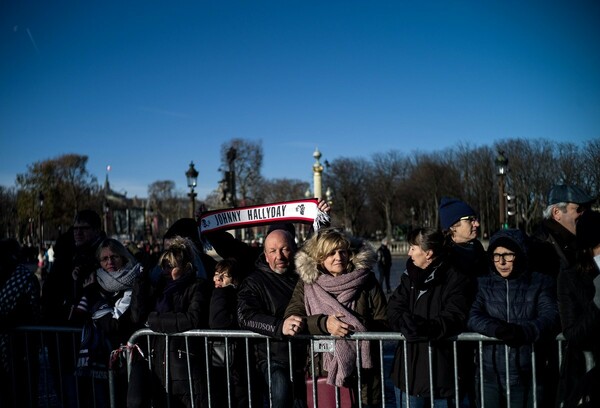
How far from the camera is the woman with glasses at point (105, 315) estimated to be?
14.8 feet

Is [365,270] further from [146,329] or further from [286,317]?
[146,329]

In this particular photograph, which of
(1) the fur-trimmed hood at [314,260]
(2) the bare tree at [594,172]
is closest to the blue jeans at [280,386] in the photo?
(1) the fur-trimmed hood at [314,260]

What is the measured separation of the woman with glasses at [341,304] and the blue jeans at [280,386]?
0.26 m

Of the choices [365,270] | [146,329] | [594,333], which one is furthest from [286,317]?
[594,333]

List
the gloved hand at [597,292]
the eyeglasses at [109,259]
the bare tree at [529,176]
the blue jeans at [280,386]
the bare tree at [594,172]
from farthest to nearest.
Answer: the bare tree at [529,176] < the bare tree at [594,172] < the eyeglasses at [109,259] < the blue jeans at [280,386] < the gloved hand at [597,292]

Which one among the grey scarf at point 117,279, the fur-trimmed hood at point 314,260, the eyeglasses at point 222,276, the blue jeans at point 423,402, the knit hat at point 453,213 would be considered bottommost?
the blue jeans at point 423,402

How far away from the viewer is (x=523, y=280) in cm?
382

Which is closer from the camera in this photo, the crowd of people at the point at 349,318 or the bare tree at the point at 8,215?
the crowd of people at the point at 349,318

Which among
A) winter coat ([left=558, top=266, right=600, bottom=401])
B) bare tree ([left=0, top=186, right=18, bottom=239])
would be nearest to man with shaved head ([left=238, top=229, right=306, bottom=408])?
winter coat ([left=558, top=266, right=600, bottom=401])

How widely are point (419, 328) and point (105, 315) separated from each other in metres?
2.54

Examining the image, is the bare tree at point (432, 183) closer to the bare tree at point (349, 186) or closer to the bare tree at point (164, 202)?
the bare tree at point (349, 186)

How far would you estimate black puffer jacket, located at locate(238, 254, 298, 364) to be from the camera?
3955 millimetres

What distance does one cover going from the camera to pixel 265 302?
4.20 meters

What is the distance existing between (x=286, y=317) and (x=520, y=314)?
1.58 m
